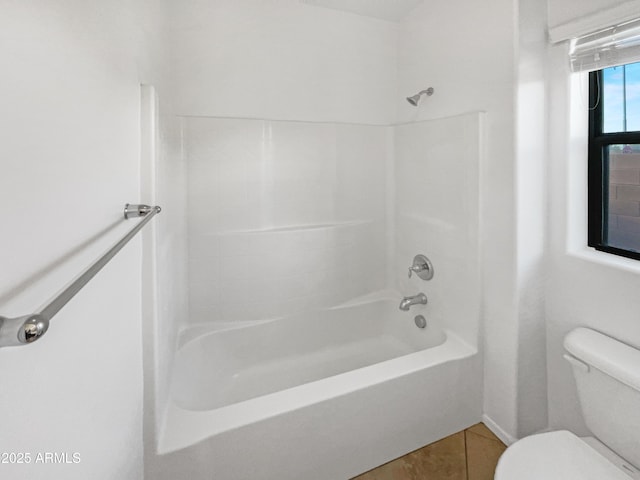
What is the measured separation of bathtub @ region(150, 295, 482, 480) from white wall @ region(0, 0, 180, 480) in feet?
1.10

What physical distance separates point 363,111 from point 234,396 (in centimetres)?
203

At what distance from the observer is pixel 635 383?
3.56ft

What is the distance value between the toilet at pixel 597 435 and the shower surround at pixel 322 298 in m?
0.49

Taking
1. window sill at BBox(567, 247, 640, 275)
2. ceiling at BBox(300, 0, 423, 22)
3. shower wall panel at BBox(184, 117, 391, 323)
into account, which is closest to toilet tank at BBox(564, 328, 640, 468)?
window sill at BBox(567, 247, 640, 275)

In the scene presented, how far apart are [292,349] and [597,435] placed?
158 cm

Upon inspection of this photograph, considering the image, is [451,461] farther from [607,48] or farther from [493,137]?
[607,48]

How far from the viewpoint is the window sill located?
50.8 inches

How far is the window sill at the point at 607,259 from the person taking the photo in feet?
4.23

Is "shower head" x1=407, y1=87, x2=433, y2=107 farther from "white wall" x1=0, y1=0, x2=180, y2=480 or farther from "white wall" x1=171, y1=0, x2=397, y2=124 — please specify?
"white wall" x1=0, y1=0, x2=180, y2=480

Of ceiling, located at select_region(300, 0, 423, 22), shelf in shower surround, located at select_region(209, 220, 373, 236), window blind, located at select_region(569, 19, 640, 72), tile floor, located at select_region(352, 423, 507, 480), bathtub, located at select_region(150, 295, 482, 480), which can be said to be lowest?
tile floor, located at select_region(352, 423, 507, 480)

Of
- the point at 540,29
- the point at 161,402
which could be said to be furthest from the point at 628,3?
the point at 161,402

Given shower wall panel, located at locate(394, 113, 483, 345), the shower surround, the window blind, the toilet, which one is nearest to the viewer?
the toilet

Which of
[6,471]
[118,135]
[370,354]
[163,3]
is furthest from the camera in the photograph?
[370,354]

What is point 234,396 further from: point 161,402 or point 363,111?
point 363,111
